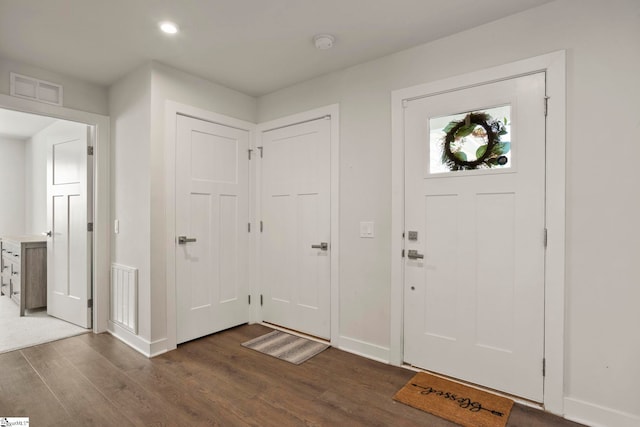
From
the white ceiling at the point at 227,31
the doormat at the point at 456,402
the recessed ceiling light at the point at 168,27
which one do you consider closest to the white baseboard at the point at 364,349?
the doormat at the point at 456,402

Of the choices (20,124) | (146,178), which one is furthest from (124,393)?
(20,124)

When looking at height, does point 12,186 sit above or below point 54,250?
above

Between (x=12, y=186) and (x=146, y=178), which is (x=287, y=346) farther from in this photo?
(x=12, y=186)

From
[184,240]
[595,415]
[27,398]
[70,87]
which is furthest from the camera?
[70,87]

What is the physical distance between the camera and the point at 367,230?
9.27 ft

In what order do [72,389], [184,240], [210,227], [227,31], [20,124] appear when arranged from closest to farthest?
[72,389] < [227,31] < [184,240] < [210,227] < [20,124]

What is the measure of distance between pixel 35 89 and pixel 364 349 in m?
3.70

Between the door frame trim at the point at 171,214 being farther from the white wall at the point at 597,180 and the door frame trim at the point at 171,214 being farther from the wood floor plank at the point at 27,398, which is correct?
the white wall at the point at 597,180

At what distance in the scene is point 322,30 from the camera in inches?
92.6

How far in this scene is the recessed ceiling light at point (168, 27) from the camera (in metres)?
2.28

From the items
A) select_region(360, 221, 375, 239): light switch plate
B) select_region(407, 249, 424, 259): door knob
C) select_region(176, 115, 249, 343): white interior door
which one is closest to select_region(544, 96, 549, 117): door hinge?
select_region(407, 249, 424, 259): door knob

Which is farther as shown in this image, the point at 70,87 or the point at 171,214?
the point at 70,87

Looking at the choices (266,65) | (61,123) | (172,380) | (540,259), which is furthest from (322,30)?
→ (61,123)

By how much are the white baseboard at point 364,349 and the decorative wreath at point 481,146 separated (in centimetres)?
156
